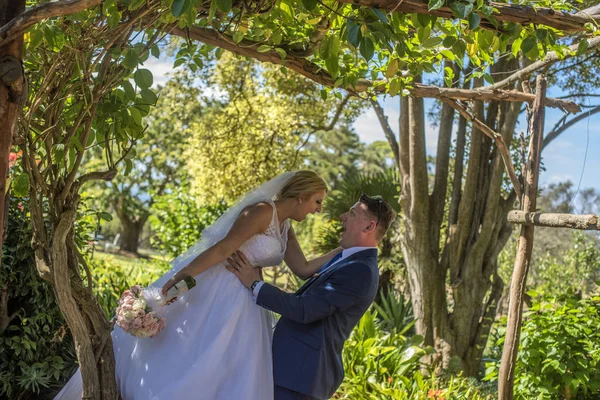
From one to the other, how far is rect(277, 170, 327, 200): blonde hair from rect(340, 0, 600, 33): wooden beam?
1.21 m

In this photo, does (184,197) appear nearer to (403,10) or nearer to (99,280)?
(99,280)

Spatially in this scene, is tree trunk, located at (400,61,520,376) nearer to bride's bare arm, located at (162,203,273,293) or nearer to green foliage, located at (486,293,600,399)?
green foliage, located at (486,293,600,399)

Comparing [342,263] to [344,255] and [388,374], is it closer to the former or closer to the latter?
[344,255]

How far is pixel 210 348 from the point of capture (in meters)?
3.36

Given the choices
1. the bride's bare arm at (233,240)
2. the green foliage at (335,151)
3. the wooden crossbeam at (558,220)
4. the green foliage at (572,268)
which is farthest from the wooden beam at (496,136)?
the green foliage at (335,151)

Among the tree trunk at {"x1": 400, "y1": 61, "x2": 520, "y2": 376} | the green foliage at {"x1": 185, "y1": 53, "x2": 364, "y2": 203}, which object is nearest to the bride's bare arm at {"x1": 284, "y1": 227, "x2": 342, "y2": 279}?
the tree trunk at {"x1": 400, "y1": 61, "x2": 520, "y2": 376}

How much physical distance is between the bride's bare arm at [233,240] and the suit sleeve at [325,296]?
304mm

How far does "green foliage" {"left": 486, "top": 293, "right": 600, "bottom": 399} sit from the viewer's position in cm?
534

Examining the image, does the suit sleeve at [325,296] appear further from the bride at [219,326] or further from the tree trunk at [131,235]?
the tree trunk at [131,235]

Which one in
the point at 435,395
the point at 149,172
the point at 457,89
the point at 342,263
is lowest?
the point at 435,395

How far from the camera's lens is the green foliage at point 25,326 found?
14.9 feet

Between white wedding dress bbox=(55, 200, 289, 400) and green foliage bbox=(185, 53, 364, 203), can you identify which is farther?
green foliage bbox=(185, 53, 364, 203)

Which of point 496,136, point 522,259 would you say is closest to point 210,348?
point 522,259

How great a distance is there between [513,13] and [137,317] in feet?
7.08
